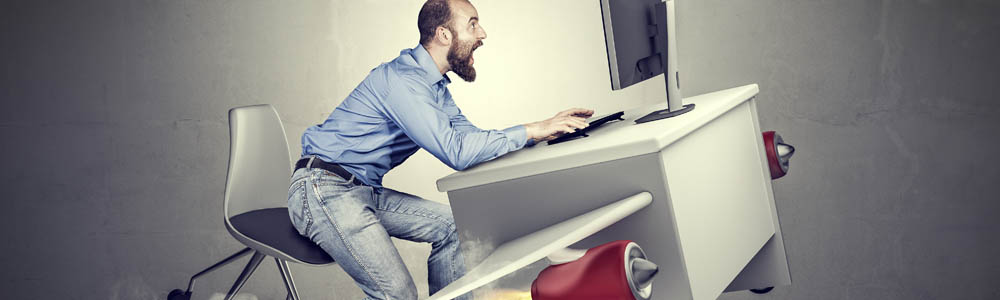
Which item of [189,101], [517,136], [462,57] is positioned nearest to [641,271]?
[517,136]

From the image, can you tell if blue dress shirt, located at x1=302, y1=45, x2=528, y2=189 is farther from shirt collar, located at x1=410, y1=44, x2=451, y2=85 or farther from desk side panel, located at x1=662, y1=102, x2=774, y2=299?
desk side panel, located at x1=662, y1=102, x2=774, y2=299

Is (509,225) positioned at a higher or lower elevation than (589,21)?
lower

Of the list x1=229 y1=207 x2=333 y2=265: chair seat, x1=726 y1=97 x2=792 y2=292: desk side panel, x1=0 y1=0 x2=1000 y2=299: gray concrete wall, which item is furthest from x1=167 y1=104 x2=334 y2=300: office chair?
x1=726 y1=97 x2=792 y2=292: desk side panel

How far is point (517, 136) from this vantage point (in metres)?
1.62

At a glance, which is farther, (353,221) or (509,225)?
(353,221)

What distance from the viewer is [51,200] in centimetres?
307

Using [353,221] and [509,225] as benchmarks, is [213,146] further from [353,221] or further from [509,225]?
[509,225]

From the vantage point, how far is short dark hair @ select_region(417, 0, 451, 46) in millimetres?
1970

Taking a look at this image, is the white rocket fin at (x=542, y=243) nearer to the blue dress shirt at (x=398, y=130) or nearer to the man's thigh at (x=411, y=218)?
the blue dress shirt at (x=398, y=130)

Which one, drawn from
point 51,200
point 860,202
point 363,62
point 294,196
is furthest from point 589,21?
point 51,200

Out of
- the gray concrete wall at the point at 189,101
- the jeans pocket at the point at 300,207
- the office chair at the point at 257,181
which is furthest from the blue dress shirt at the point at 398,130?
the gray concrete wall at the point at 189,101

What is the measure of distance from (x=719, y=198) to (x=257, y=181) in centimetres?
133

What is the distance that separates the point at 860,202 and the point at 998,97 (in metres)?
0.55

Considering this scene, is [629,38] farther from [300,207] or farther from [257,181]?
[257,181]
